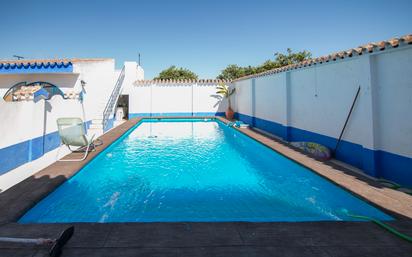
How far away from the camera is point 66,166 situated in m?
5.96

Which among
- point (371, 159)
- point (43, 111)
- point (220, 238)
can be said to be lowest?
point (220, 238)

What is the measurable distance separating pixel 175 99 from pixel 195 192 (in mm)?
16505

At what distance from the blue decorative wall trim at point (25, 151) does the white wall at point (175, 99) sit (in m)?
12.3

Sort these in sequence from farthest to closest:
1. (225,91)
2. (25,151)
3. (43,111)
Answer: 1. (225,91)
2. (43,111)
3. (25,151)

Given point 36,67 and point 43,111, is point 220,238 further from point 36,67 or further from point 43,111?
point 36,67

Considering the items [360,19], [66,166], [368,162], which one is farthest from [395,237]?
[360,19]

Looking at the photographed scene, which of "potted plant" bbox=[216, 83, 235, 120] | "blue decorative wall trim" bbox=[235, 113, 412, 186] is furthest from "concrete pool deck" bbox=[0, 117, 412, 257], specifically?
"potted plant" bbox=[216, 83, 235, 120]

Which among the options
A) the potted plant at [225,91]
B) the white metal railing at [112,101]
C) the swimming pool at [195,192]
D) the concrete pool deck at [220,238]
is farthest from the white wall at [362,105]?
the potted plant at [225,91]

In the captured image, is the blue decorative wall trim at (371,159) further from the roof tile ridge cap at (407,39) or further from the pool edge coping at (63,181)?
the roof tile ridge cap at (407,39)

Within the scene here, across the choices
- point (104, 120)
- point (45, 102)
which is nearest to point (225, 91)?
Result: point (104, 120)

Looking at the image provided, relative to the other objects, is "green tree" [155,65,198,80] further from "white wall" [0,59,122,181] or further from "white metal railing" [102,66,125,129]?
"white wall" [0,59,122,181]

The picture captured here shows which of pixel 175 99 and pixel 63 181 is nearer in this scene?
pixel 63 181

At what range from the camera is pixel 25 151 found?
656 cm

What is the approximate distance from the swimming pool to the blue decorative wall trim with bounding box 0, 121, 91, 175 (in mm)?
1844
